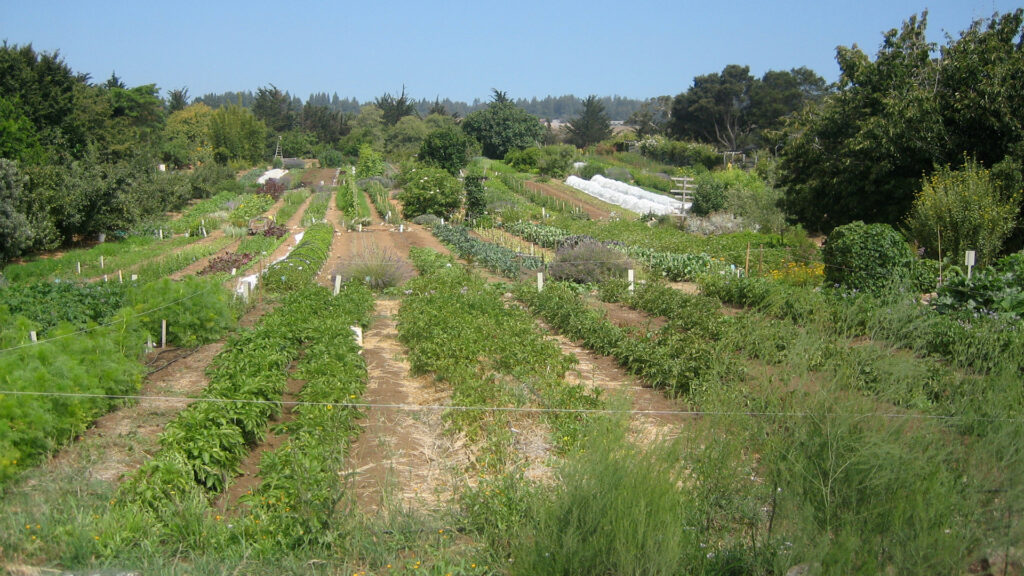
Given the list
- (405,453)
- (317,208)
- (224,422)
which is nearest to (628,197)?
(317,208)

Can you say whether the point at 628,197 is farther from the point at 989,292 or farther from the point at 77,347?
the point at 77,347

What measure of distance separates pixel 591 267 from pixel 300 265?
6.17 meters

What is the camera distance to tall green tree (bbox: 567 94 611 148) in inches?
2768

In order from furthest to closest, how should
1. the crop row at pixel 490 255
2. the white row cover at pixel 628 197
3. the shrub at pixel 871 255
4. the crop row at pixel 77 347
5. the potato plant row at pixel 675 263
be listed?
the white row cover at pixel 628 197 → the crop row at pixel 490 255 → the potato plant row at pixel 675 263 → the shrub at pixel 871 255 → the crop row at pixel 77 347

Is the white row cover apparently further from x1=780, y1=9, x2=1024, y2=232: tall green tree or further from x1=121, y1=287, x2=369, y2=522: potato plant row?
x1=121, y1=287, x2=369, y2=522: potato plant row

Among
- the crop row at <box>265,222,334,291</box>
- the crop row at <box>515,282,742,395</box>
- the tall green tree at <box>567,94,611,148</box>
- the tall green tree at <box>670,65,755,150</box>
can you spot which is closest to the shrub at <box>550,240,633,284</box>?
the crop row at <box>515,282,742,395</box>

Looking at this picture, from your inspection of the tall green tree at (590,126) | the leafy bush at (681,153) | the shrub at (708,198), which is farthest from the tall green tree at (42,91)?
the tall green tree at (590,126)

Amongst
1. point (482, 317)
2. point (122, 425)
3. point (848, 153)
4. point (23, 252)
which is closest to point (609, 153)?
point (848, 153)

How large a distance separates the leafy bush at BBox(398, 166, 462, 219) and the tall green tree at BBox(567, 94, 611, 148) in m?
44.3

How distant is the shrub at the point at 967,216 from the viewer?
513 inches

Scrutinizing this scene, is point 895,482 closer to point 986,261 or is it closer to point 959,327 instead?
point 959,327

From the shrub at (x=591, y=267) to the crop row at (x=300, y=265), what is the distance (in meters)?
5.08

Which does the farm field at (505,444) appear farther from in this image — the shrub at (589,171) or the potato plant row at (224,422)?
the shrub at (589,171)

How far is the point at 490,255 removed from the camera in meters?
18.4
